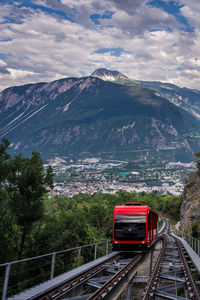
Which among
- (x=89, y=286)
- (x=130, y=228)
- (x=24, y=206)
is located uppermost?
(x=24, y=206)

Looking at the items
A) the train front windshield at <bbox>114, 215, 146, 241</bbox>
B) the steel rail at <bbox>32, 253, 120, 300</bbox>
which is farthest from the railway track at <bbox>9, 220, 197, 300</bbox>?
the train front windshield at <bbox>114, 215, 146, 241</bbox>

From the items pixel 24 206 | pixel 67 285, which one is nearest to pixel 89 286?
pixel 67 285

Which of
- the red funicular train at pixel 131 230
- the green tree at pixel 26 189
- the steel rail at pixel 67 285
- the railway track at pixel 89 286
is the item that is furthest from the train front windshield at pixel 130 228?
the green tree at pixel 26 189

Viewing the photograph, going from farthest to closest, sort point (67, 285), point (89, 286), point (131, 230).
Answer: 1. point (131, 230)
2. point (89, 286)
3. point (67, 285)

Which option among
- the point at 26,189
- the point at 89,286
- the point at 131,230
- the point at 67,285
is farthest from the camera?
the point at 26,189

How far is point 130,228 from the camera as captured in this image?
20.7m

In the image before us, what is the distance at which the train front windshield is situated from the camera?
20.5m

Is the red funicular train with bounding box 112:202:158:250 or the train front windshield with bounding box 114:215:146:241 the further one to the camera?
the train front windshield with bounding box 114:215:146:241

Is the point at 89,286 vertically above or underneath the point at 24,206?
underneath

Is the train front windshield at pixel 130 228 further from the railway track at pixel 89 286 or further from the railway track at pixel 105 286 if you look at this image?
the railway track at pixel 89 286

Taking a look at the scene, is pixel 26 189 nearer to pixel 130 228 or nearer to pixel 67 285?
pixel 130 228

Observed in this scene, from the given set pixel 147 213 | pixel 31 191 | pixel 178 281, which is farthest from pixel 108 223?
pixel 178 281

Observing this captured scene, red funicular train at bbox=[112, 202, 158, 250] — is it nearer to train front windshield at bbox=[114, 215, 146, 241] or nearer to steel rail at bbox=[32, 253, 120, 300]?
train front windshield at bbox=[114, 215, 146, 241]

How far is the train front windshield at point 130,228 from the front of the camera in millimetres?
20469
